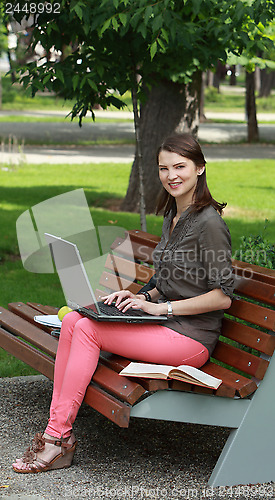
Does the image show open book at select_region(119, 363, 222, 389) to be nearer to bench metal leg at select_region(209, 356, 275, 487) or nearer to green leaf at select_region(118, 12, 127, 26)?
bench metal leg at select_region(209, 356, 275, 487)

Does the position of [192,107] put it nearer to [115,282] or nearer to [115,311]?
[115,282]

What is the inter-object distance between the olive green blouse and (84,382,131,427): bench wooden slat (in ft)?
1.49

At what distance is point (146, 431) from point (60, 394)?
945mm

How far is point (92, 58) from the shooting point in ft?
22.1

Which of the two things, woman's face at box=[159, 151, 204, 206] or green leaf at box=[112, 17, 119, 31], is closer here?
woman's face at box=[159, 151, 204, 206]

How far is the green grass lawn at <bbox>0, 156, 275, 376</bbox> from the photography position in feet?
23.3

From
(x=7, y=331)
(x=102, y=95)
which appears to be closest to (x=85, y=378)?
(x=7, y=331)

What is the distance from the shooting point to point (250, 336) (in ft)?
11.7

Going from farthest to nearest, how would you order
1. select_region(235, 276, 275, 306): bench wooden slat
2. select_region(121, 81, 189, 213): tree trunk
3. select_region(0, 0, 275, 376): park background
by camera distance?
select_region(121, 81, 189, 213): tree trunk < select_region(0, 0, 275, 376): park background < select_region(235, 276, 275, 306): bench wooden slat

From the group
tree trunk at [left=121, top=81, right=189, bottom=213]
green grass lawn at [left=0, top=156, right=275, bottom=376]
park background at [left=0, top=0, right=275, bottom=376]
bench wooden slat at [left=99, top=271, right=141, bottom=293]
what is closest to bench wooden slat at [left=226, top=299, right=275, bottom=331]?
bench wooden slat at [left=99, top=271, right=141, bottom=293]

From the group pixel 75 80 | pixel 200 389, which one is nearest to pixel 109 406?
pixel 200 389

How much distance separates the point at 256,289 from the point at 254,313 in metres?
0.14

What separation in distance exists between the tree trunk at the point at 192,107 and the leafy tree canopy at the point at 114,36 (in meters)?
2.79
